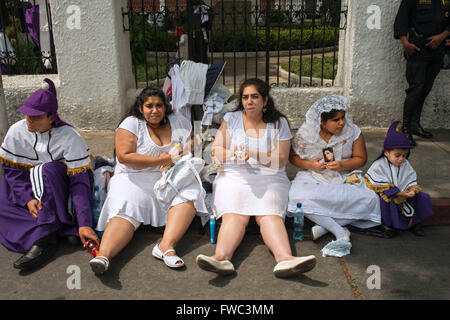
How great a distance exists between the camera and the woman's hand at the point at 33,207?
3.50 meters

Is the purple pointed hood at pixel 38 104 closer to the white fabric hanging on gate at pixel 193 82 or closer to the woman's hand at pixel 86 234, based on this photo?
the woman's hand at pixel 86 234

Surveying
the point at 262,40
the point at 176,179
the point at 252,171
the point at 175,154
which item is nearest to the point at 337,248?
the point at 252,171

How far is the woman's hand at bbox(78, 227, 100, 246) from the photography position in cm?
341

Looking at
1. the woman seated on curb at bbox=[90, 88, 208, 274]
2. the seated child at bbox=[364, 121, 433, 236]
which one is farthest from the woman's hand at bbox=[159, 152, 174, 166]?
the seated child at bbox=[364, 121, 433, 236]

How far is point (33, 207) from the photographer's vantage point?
11.5 ft

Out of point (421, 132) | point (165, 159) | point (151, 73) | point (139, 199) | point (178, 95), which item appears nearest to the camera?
point (139, 199)

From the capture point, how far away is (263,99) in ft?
12.6

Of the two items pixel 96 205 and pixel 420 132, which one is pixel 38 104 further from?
pixel 420 132

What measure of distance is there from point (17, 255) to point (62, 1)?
3654 mm

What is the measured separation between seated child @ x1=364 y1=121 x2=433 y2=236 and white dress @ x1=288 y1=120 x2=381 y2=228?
89 mm

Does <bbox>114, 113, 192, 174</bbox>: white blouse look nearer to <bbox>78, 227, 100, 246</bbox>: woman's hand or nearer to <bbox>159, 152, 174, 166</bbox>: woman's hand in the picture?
<bbox>159, 152, 174, 166</bbox>: woman's hand

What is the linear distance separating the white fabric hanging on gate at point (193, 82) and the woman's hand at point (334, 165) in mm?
1350

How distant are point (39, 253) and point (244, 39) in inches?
280

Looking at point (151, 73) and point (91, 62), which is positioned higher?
point (91, 62)
